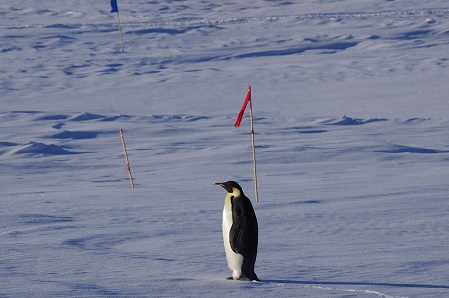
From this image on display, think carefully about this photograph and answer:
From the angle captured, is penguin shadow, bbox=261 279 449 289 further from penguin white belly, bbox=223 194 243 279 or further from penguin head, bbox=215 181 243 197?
penguin head, bbox=215 181 243 197

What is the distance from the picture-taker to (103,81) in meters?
19.9

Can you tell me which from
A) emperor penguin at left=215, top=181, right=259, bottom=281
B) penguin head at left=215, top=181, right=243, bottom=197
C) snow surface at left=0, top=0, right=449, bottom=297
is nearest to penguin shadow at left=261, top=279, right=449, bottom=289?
snow surface at left=0, top=0, right=449, bottom=297

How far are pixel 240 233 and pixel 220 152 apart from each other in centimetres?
660

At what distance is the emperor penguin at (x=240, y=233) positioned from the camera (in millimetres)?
4648

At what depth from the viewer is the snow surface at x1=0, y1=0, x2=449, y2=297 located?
16.8 feet

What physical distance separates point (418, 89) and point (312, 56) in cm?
514

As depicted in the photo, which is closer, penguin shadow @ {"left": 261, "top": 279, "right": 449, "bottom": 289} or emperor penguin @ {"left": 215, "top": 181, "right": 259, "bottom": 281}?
penguin shadow @ {"left": 261, "top": 279, "right": 449, "bottom": 289}

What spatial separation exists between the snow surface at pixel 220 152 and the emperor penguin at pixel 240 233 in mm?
126

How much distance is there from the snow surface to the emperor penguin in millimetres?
126

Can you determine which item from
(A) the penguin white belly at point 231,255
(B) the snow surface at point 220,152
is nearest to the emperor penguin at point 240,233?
(A) the penguin white belly at point 231,255

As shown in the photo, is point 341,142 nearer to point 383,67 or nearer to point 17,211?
point 17,211

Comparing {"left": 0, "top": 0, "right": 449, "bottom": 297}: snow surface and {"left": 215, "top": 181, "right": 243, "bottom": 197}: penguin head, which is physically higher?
{"left": 215, "top": 181, "right": 243, "bottom": 197}: penguin head

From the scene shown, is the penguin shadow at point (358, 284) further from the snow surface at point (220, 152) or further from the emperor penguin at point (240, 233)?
the emperor penguin at point (240, 233)

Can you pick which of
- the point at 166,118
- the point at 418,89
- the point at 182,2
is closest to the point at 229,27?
the point at 182,2
